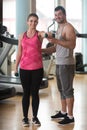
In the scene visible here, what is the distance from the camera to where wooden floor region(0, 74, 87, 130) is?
417 centimetres

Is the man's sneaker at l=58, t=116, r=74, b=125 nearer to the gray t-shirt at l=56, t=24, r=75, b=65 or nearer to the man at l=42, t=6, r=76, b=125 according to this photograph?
the man at l=42, t=6, r=76, b=125

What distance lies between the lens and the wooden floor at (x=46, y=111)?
13.7 feet

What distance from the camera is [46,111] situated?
512 centimetres

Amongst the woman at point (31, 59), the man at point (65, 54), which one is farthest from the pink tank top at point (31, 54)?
the man at point (65, 54)

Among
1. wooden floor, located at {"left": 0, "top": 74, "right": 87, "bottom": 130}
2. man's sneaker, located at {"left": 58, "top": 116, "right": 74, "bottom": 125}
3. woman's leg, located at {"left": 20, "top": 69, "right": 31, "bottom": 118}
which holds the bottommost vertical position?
wooden floor, located at {"left": 0, "top": 74, "right": 87, "bottom": 130}

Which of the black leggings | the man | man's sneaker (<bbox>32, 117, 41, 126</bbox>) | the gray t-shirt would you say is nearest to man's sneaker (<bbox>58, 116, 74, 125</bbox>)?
the man

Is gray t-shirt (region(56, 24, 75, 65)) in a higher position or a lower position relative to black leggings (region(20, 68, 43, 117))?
higher

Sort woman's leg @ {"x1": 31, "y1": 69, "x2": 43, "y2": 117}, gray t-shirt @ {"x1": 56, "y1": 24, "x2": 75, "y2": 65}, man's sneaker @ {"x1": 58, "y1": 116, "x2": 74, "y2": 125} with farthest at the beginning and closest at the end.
A: man's sneaker @ {"x1": 58, "y1": 116, "x2": 74, "y2": 125} < gray t-shirt @ {"x1": 56, "y1": 24, "x2": 75, "y2": 65} < woman's leg @ {"x1": 31, "y1": 69, "x2": 43, "y2": 117}

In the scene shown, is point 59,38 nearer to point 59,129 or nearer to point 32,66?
point 32,66

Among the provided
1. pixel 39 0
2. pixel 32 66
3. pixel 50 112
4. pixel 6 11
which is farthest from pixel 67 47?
pixel 39 0

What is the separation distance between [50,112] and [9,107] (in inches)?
30.8

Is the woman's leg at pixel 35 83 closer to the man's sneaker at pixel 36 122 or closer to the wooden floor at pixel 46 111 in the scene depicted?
the man's sneaker at pixel 36 122

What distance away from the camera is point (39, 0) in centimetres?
1057

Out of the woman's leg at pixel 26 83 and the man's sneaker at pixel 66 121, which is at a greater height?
the woman's leg at pixel 26 83
